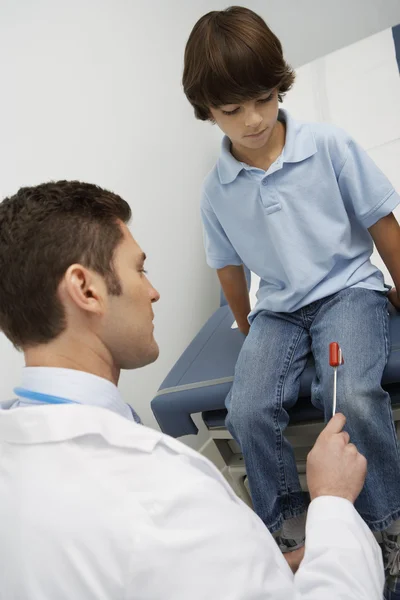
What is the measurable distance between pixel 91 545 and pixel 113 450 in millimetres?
101

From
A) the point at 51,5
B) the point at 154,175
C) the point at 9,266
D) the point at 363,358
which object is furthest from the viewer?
the point at 154,175

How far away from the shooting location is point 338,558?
2.35ft

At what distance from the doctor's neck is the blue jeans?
484 mm

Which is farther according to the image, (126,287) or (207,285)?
(207,285)

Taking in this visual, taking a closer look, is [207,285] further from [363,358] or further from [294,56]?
[363,358]

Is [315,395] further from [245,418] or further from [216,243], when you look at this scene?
[216,243]

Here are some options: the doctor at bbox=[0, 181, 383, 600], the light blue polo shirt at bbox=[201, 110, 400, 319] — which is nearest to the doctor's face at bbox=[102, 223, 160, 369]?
the doctor at bbox=[0, 181, 383, 600]

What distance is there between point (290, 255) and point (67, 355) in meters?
0.62

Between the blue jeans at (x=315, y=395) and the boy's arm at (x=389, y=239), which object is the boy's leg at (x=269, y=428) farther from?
the boy's arm at (x=389, y=239)

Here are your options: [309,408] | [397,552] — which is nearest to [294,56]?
[309,408]

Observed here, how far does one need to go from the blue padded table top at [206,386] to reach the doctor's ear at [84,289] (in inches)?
23.7

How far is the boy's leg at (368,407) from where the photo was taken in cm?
112

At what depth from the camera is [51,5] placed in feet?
5.38

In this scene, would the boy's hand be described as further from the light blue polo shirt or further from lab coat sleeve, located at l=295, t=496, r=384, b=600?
lab coat sleeve, located at l=295, t=496, r=384, b=600
